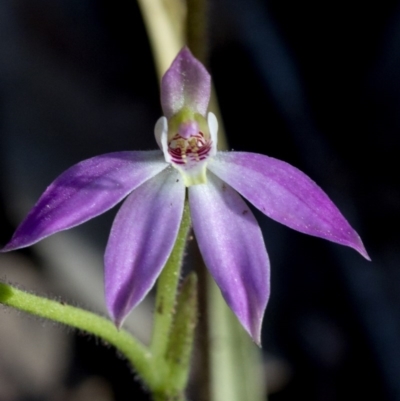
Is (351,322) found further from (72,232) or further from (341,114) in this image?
(72,232)

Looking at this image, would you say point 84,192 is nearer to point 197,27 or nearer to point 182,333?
point 182,333

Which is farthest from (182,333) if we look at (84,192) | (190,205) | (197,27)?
(197,27)

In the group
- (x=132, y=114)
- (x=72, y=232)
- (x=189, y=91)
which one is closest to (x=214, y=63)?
(x=132, y=114)

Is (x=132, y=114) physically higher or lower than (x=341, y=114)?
higher

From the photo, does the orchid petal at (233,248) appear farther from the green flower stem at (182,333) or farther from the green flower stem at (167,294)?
the green flower stem at (182,333)

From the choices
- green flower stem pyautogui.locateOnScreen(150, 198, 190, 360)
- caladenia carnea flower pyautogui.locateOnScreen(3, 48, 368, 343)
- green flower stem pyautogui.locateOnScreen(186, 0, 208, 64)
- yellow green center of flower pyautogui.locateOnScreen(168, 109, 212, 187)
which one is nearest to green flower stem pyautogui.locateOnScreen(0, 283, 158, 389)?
green flower stem pyautogui.locateOnScreen(150, 198, 190, 360)

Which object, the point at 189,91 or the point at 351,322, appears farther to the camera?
the point at 351,322
